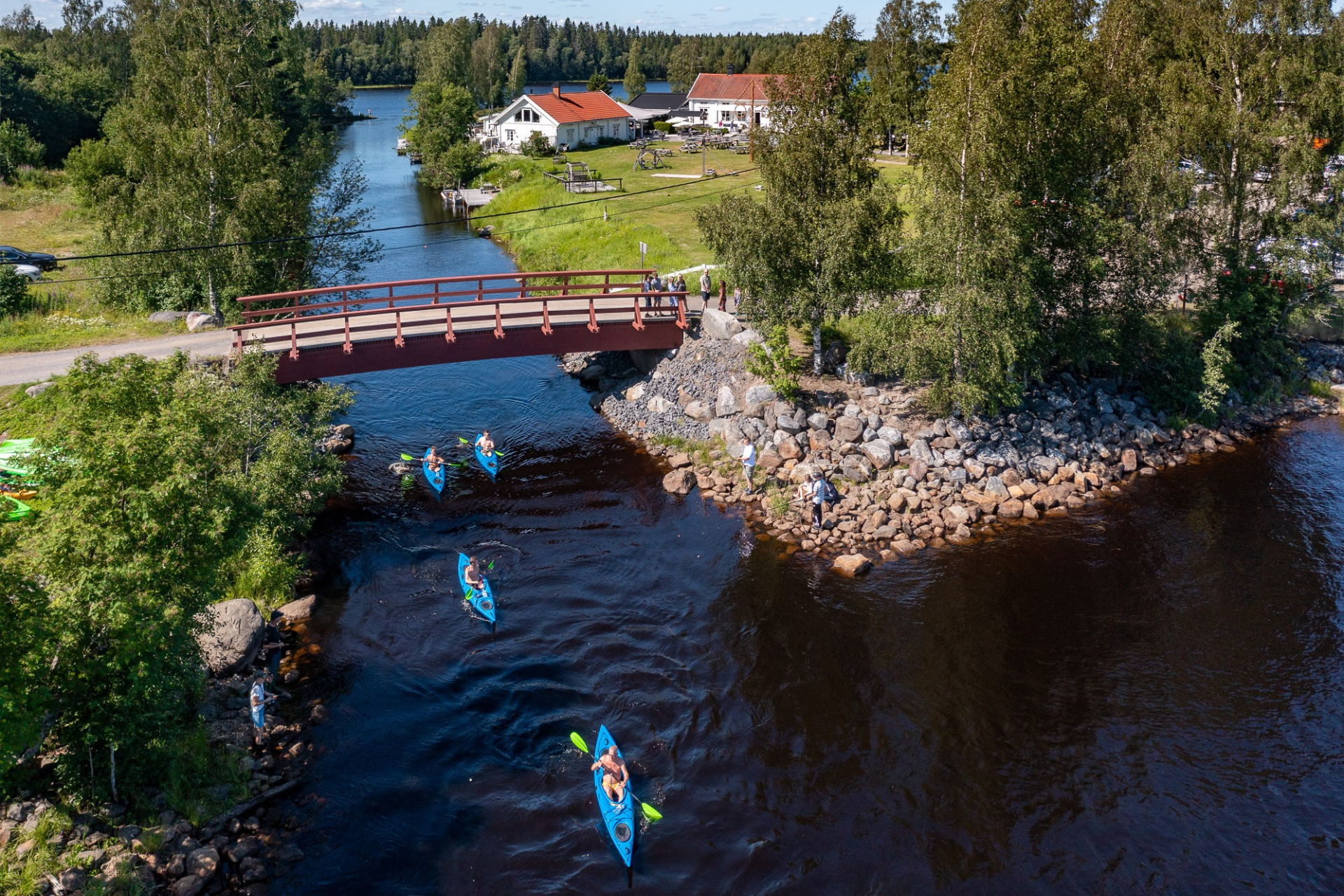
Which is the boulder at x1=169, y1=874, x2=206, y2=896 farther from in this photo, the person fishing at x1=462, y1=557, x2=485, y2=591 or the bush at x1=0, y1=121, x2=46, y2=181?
the bush at x1=0, y1=121, x2=46, y2=181

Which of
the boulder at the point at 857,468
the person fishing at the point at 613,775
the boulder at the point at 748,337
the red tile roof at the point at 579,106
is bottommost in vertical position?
the person fishing at the point at 613,775

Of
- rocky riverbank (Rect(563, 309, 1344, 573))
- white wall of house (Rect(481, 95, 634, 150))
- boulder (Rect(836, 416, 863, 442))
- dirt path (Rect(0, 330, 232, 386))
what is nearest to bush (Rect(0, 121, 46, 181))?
white wall of house (Rect(481, 95, 634, 150))

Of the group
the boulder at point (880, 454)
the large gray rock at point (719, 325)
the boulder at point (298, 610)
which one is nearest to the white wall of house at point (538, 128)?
the large gray rock at point (719, 325)

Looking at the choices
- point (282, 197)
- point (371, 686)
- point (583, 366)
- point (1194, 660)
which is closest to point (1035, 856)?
point (1194, 660)

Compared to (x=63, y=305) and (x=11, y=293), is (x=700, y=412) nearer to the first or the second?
(x=63, y=305)

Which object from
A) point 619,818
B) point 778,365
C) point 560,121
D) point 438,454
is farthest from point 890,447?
point 560,121

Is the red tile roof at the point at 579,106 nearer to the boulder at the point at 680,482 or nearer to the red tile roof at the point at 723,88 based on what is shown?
the red tile roof at the point at 723,88

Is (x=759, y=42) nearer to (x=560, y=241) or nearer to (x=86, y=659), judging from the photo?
(x=560, y=241)
